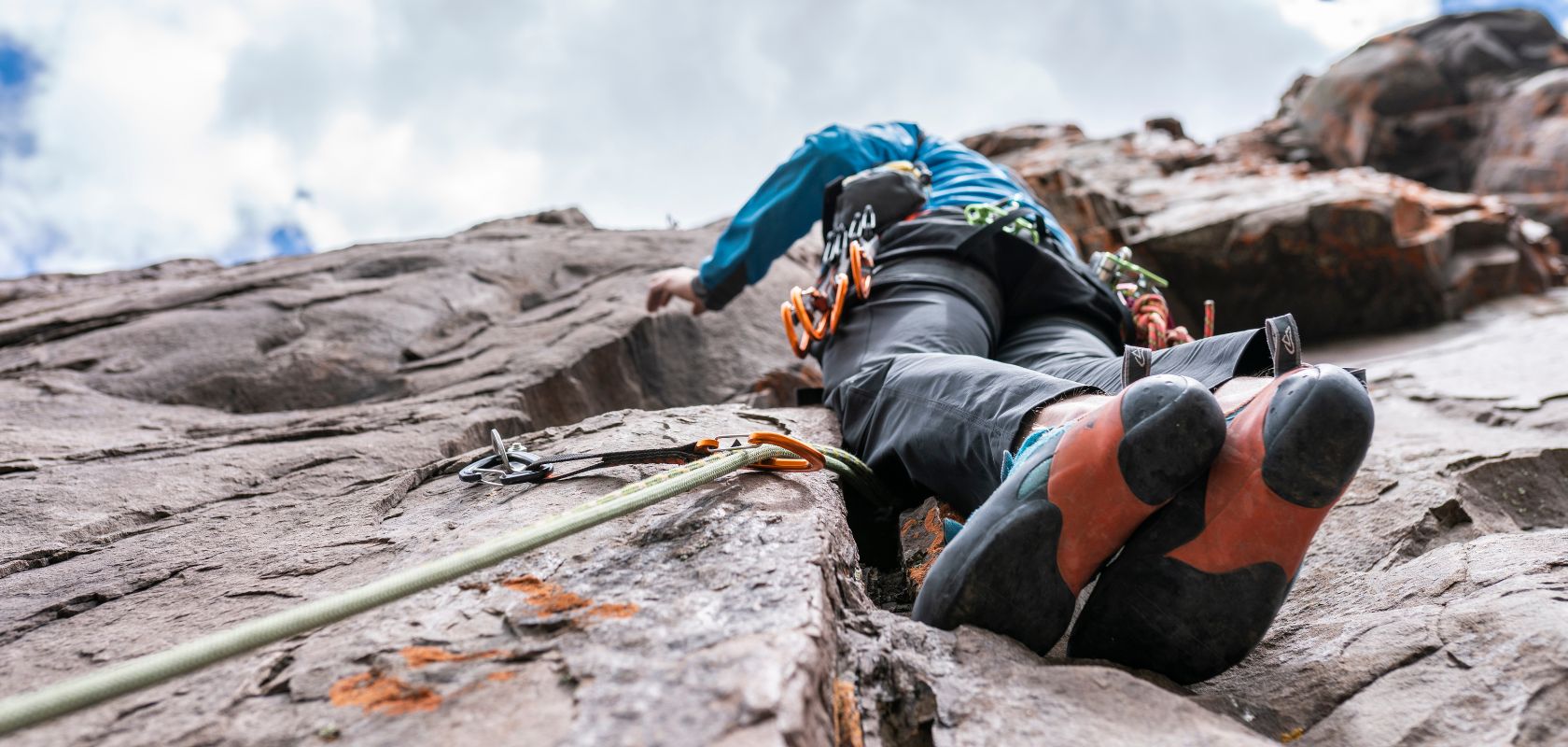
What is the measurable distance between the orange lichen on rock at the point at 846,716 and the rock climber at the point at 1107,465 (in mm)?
212

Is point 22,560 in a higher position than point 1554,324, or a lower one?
higher

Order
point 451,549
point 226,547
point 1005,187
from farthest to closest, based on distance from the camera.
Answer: point 1005,187 → point 226,547 → point 451,549

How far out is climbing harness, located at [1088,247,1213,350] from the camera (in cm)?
262

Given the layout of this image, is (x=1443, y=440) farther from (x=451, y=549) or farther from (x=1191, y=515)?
(x=451, y=549)

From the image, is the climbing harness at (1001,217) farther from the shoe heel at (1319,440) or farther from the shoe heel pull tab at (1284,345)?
the shoe heel at (1319,440)

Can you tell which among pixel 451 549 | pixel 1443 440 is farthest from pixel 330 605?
pixel 1443 440

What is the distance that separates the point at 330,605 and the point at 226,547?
2.91ft

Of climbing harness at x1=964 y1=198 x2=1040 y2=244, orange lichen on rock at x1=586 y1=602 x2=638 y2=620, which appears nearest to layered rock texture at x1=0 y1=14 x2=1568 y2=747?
orange lichen on rock at x1=586 y1=602 x2=638 y2=620

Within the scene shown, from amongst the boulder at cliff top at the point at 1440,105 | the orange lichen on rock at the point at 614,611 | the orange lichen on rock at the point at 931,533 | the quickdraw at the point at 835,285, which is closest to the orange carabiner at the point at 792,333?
the quickdraw at the point at 835,285

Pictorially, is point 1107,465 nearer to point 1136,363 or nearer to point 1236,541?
point 1236,541

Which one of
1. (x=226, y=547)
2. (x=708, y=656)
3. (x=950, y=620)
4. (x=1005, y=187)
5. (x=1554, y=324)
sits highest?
(x=1005, y=187)

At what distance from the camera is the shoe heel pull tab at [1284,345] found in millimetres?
1251

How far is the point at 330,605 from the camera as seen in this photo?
104cm

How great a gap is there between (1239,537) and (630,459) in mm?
1041
